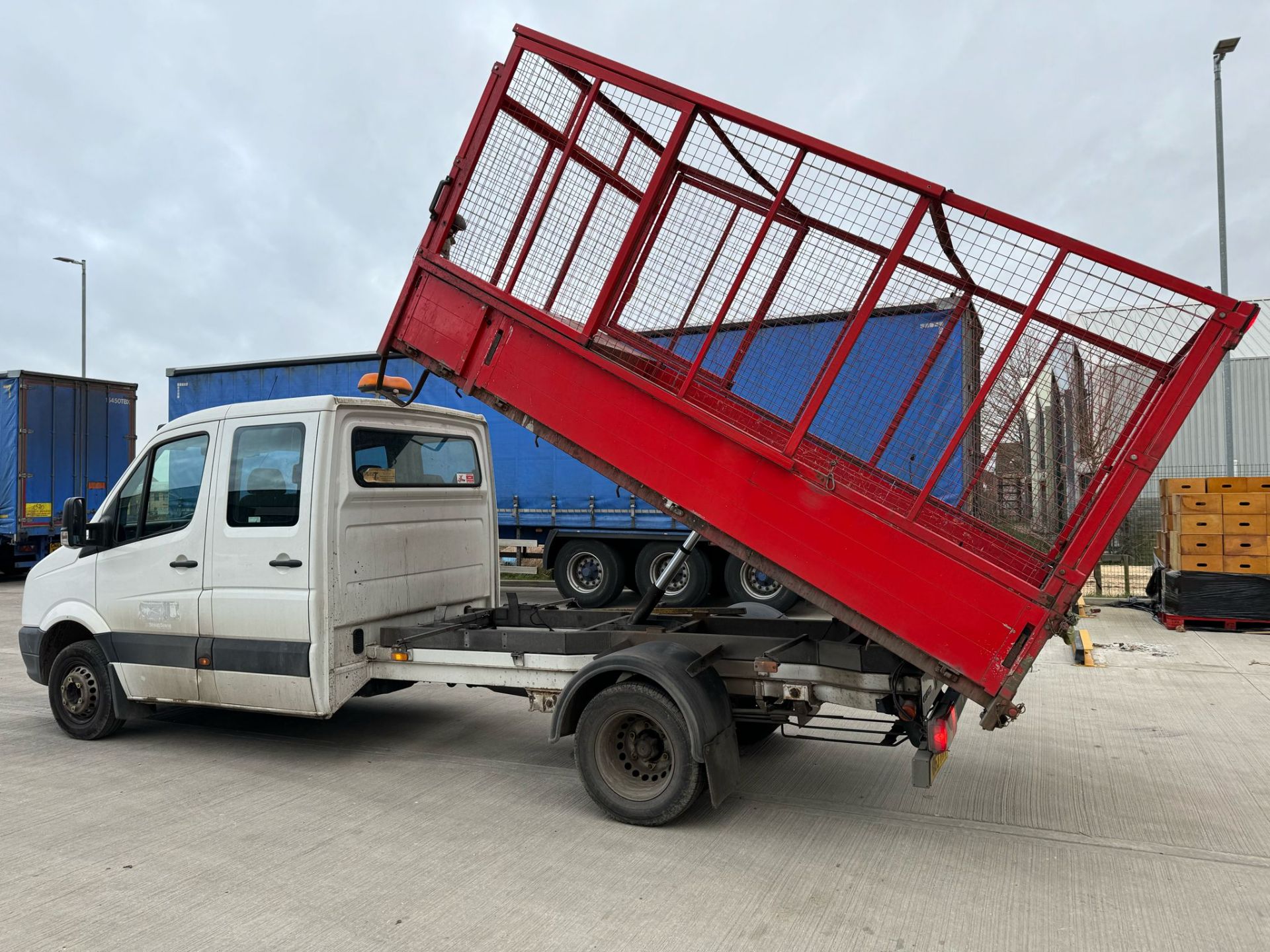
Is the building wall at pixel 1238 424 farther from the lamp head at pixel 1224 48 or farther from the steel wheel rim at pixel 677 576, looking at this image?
the steel wheel rim at pixel 677 576

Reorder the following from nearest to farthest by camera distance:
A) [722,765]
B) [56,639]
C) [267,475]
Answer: [722,765]
[267,475]
[56,639]

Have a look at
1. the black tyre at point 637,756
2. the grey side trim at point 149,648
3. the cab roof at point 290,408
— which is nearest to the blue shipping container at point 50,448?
the grey side trim at point 149,648

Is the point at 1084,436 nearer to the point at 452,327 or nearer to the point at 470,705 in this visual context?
the point at 452,327

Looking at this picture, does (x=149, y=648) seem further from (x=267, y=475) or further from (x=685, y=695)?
(x=685, y=695)

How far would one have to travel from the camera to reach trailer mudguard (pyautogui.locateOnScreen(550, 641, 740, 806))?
436cm

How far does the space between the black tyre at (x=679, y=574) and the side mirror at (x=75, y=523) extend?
692 cm

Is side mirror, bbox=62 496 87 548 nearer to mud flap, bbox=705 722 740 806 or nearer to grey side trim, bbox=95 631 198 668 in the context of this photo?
grey side trim, bbox=95 631 198 668

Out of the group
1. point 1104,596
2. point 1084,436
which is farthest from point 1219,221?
point 1084,436

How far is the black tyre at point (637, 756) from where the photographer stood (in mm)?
4457

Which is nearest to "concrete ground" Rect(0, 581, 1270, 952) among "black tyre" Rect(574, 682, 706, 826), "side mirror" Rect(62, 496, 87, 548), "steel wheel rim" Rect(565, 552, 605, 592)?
"black tyre" Rect(574, 682, 706, 826)

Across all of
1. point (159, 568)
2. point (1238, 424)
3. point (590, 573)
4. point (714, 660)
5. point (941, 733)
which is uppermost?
point (1238, 424)

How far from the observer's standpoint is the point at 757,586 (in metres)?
11.7

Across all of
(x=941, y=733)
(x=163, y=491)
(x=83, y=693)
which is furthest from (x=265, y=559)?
(x=941, y=733)

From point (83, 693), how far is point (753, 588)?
301 inches
